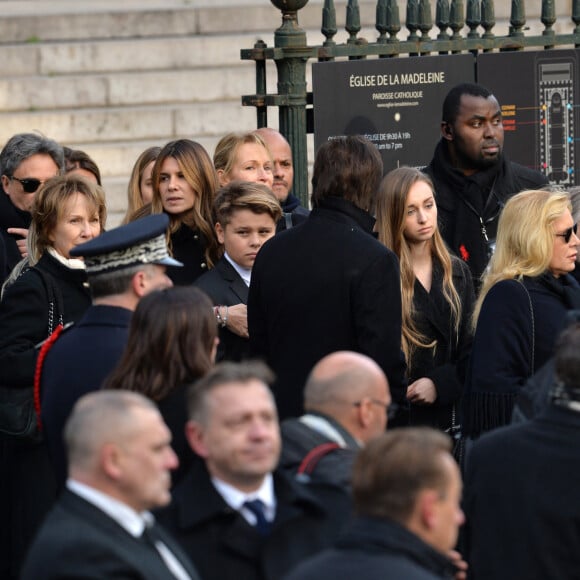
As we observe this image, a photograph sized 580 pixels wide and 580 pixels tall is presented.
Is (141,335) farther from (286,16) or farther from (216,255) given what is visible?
(286,16)

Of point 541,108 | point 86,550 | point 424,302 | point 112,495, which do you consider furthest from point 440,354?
point 86,550

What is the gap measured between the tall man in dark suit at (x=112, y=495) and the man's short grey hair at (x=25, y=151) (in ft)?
12.3

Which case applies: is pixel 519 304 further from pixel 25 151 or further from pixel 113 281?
pixel 25 151

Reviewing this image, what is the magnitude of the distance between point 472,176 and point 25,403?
283 cm

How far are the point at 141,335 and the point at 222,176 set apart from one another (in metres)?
3.08

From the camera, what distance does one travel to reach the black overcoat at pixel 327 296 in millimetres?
5559

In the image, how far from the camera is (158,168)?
6781 mm

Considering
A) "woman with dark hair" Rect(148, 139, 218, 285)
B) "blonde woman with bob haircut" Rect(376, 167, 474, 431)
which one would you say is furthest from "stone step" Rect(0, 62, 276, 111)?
"blonde woman with bob haircut" Rect(376, 167, 474, 431)

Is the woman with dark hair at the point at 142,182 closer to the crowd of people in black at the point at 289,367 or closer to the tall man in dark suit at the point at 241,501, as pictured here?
the crowd of people in black at the point at 289,367

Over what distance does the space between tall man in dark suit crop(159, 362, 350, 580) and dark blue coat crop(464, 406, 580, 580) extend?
61 cm

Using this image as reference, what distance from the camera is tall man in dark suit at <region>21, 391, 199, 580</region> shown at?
11.3 ft

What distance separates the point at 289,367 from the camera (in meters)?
5.70

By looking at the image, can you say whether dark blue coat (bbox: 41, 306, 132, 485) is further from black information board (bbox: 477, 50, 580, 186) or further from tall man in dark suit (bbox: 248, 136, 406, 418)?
black information board (bbox: 477, 50, 580, 186)

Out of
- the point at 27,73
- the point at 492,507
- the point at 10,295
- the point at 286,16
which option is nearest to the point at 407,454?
the point at 492,507
